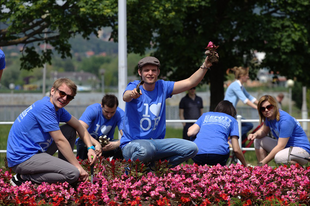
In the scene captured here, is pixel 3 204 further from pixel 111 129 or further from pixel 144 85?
pixel 111 129

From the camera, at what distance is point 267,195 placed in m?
4.74

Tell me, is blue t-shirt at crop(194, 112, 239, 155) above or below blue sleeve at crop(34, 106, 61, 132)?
below

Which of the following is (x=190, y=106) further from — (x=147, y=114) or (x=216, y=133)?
(x=147, y=114)

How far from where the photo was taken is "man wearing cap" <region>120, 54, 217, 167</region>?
487 centimetres

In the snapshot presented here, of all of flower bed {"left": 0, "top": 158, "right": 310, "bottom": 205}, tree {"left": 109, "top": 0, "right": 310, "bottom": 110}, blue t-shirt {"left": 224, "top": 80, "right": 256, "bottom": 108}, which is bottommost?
flower bed {"left": 0, "top": 158, "right": 310, "bottom": 205}

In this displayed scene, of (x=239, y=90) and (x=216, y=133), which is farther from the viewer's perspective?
(x=239, y=90)

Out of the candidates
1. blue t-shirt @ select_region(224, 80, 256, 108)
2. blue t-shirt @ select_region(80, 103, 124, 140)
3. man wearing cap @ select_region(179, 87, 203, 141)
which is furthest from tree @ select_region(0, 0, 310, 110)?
blue t-shirt @ select_region(80, 103, 124, 140)

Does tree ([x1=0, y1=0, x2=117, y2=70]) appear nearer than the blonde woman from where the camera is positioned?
No

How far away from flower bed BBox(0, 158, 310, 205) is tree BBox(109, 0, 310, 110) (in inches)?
397

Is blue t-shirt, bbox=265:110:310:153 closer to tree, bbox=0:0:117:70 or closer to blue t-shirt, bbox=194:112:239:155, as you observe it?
blue t-shirt, bbox=194:112:239:155

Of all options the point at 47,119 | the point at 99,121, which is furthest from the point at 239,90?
the point at 47,119

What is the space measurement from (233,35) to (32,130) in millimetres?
13351

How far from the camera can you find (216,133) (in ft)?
19.9

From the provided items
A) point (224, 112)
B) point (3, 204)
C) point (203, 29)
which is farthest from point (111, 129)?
point (203, 29)
